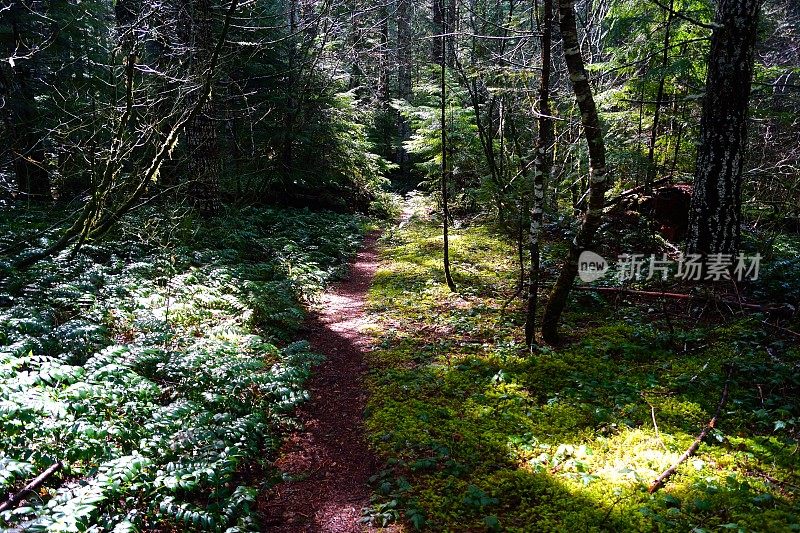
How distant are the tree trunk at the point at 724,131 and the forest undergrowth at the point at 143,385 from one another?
6.68 metres

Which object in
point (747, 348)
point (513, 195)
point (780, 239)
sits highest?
point (513, 195)

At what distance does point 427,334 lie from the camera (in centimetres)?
817

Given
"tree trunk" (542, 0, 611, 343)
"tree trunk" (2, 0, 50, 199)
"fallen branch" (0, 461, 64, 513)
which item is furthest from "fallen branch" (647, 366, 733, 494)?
"tree trunk" (2, 0, 50, 199)

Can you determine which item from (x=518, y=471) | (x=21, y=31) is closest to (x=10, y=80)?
(x=21, y=31)

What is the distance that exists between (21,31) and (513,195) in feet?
47.6

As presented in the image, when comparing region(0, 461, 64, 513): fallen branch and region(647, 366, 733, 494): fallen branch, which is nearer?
region(0, 461, 64, 513): fallen branch

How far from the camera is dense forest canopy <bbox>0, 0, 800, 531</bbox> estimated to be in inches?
154

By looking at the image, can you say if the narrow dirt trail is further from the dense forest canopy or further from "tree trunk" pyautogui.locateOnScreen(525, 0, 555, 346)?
"tree trunk" pyautogui.locateOnScreen(525, 0, 555, 346)

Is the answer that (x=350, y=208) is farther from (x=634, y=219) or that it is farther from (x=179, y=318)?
(x=179, y=318)

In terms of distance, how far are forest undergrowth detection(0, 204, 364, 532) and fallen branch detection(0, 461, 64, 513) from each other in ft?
0.24

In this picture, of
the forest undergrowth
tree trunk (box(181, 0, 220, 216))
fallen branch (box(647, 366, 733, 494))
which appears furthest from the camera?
tree trunk (box(181, 0, 220, 216))

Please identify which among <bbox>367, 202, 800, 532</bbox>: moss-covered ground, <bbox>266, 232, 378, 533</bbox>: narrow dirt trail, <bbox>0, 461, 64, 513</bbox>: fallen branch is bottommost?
<bbox>266, 232, 378, 533</bbox>: narrow dirt trail

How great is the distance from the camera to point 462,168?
16766 millimetres

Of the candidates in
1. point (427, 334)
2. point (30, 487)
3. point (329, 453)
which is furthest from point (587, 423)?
point (30, 487)
